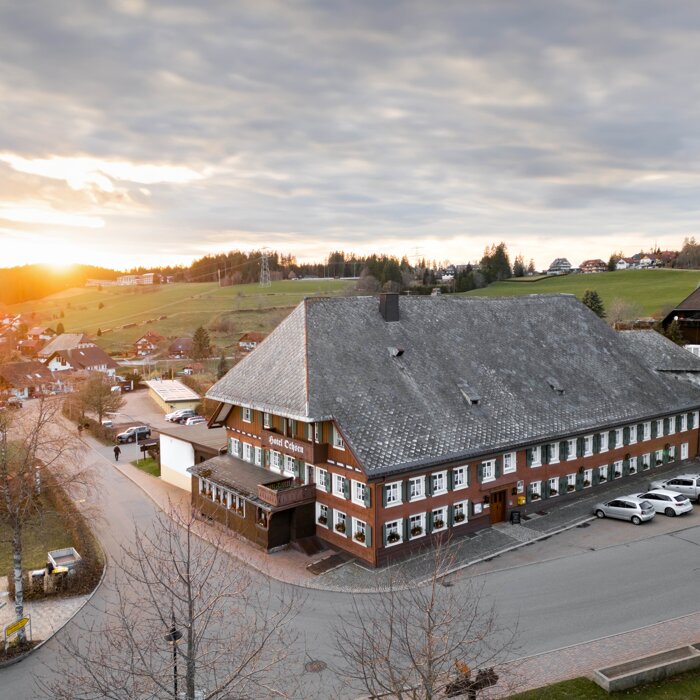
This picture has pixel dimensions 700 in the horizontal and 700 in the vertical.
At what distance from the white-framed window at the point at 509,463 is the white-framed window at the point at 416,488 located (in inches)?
247

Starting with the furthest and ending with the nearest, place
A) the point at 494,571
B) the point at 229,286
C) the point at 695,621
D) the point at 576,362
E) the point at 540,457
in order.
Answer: the point at 229,286 → the point at 576,362 → the point at 540,457 → the point at 494,571 → the point at 695,621

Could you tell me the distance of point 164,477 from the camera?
46.7 metres

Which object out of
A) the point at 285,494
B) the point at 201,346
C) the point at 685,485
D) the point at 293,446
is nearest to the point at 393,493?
the point at 285,494

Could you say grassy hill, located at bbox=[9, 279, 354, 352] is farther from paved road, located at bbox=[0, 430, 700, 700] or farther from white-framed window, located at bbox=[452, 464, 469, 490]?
paved road, located at bbox=[0, 430, 700, 700]

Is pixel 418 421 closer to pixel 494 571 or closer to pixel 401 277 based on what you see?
pixel 494 571

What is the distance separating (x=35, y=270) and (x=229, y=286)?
6394 centimetres

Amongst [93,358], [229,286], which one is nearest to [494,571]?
[93,358]

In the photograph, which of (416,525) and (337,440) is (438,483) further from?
(337,440)

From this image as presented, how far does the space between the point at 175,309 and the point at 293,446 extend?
137427 mm

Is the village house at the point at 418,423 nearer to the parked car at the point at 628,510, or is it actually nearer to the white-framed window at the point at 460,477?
the white-framed window at the point at 460,477

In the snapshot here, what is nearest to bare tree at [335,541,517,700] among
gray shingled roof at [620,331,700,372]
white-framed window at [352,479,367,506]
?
white-framed window at [352,479,367,506]

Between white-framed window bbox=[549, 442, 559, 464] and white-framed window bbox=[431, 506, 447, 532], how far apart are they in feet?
29.6

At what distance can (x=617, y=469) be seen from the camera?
134 ft

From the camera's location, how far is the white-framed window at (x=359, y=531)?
29.4m
